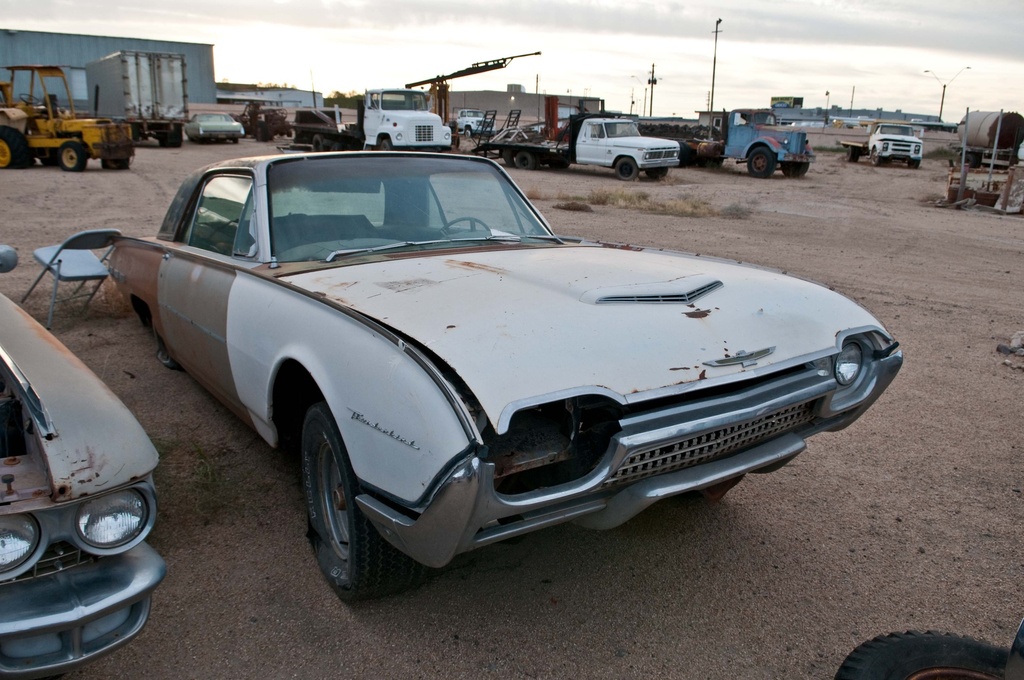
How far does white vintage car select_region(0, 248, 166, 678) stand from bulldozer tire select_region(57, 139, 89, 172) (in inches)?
743

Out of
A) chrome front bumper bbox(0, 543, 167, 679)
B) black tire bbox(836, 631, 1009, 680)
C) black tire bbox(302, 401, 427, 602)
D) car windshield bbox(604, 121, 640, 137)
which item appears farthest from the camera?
car windshield bbox(604, 121, 640, 137)

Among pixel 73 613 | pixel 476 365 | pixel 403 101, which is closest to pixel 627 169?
pixel 403 101

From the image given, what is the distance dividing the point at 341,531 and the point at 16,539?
3.41 ft

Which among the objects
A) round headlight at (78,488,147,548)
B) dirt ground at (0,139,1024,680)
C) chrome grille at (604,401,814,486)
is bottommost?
dirt ground at (0,139,1024,680)

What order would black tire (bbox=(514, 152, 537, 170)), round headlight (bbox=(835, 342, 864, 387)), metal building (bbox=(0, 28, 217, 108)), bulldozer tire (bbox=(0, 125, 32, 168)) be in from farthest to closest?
1. metal building (bbox=(0, 28, 217, 108))
2. black tire (bbox=(514, 152, 537, 170))
3. bulldozer tire (bbox=(0, 125, 32, 168))
4. round headlight (bbox=(835, 342, 864, 387))

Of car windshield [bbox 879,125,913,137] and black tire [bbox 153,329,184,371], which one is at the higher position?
car windshield [bbox 879,125,913,137]

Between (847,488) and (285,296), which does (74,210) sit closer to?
(285,296)

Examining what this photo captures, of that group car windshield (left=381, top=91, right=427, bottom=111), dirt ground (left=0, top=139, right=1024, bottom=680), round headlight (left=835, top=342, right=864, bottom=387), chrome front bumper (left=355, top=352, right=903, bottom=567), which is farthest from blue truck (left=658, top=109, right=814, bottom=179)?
chrome front bumper (left=355, top=352, right=903, bottom=567)

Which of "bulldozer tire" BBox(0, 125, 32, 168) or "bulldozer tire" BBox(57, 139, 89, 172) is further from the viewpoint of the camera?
"bulldozer tire" BBox(57, 139, 89, 172)

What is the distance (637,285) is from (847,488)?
163cm

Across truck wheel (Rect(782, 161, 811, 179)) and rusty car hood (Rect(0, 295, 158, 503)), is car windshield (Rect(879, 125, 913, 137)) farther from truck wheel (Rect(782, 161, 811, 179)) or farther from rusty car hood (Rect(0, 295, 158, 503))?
rusty car hood (Rect(0, 295, 158, 503))

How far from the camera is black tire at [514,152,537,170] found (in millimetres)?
24141

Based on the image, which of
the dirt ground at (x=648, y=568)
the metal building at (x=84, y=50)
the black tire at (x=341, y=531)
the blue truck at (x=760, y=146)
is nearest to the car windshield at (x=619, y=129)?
the blue truck at (x=760, y=146)

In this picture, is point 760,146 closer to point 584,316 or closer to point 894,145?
point 894,145
